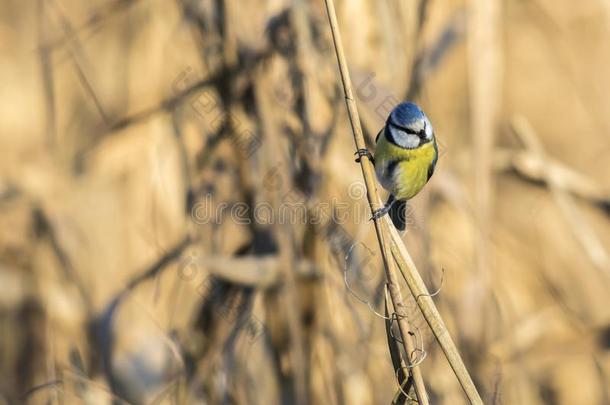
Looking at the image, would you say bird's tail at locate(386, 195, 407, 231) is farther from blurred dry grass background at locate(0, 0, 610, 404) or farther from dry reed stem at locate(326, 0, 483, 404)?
dry reed stem at locate(326, 0, 483, 404)

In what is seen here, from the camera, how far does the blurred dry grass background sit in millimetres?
1535

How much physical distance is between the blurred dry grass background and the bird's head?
16 cm

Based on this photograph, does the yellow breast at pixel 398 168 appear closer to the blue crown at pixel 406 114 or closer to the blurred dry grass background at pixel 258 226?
the blue crown at pixel 406 114

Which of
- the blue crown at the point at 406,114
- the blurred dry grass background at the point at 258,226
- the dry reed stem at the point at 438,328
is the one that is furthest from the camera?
the blurred dry grass background at the point at 258,226

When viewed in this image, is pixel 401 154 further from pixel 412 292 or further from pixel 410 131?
pixel 412 292

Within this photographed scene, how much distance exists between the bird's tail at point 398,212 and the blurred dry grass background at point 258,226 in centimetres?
16

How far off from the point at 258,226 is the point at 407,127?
1.45 feet

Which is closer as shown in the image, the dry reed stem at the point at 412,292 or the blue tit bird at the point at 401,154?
the dry reed stem at the point at 412,292

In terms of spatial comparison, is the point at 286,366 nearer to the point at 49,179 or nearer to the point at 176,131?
the point at 176,131

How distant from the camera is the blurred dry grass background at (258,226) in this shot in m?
1.54

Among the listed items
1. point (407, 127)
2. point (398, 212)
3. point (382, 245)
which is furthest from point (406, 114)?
point (382, 245)

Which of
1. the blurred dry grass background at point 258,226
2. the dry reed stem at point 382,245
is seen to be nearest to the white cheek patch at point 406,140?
the blurred dry grass background at point 258,226

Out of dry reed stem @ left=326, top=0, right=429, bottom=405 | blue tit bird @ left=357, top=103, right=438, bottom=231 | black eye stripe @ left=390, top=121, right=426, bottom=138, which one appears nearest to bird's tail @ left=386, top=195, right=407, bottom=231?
blue tit bird @ left=357, top=103, right=438, bottom=231

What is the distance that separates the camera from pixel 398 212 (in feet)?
4.38
